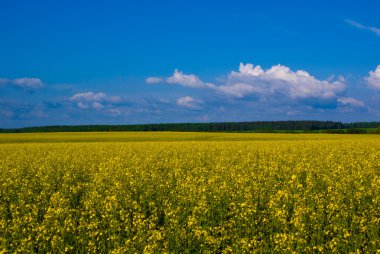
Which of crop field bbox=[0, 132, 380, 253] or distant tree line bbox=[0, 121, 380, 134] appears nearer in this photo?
crop field bbox=[0, 132, 380, 253]

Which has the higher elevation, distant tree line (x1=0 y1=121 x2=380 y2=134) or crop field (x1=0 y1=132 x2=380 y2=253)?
distant tree line (x1=0 y1=121 x2=380 y2=134)

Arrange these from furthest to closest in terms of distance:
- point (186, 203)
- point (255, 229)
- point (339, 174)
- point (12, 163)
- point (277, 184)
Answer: point (12, 163) → point (339, 174) → point (277, 184) → point (186, 203) → point (255, 229)

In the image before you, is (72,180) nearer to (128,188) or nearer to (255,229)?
(128,188)

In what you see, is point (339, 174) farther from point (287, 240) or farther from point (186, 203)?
point (287, 240)

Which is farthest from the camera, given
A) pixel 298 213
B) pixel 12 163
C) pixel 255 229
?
pixel 12 163

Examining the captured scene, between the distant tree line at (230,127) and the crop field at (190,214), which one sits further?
the distant tree line at (230,127)

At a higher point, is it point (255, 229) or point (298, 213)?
point (298, 213)

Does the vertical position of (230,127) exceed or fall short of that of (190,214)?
it exceeds it

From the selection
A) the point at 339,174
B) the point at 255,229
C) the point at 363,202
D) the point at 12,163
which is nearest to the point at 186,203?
the point at 255,229

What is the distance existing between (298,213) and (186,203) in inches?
140

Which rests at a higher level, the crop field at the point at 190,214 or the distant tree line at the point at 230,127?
the distant tree line at the point at 230,127

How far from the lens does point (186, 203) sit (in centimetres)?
1046

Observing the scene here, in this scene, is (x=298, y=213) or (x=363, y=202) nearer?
(x=298, y=213)

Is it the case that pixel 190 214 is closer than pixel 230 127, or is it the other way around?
pixel 190 214
